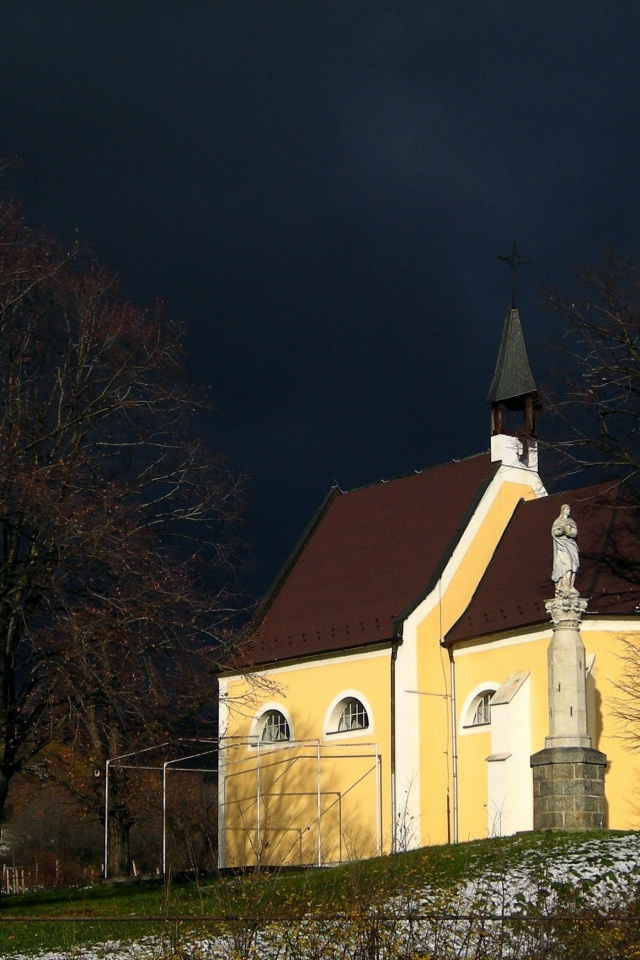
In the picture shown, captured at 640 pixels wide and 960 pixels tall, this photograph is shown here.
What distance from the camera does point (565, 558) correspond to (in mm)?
22562

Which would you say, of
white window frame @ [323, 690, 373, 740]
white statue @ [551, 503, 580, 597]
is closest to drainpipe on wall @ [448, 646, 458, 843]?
white window frame @ [323, 690, 373, 740]

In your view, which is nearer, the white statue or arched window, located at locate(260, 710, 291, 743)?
the white statue

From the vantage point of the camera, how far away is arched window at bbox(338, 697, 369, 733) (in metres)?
28.8

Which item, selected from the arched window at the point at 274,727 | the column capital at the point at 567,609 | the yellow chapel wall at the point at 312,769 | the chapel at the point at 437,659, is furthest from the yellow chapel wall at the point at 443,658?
the column capital at the point at 567,609

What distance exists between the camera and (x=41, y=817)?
50.5 metres

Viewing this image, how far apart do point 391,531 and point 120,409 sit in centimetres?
1168

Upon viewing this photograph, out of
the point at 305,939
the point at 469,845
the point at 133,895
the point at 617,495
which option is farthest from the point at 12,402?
the point at 617,495

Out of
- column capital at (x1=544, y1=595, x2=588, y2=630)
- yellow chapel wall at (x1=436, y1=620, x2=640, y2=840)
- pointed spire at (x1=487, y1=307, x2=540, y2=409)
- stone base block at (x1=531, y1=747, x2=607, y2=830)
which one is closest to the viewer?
stone base block at (x1=531, y1=747, x2=607, y2=830)

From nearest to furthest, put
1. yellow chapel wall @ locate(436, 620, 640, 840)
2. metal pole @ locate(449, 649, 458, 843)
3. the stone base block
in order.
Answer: the stone base block < yellow chapel wall @ locate(436, 620, 640, 840) < metal pole @ locate(449, 649, 458, 843)

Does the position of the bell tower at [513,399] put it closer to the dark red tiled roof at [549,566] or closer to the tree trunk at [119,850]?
the dark red tiled roof at [549,566]

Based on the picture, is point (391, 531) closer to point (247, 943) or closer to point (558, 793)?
point (558, 793)

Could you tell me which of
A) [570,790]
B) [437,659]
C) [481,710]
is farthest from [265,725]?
[570,790]

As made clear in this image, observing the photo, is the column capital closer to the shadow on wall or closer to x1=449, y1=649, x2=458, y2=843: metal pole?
x1=449, y1=649, x2=458, y2=843: metal pole

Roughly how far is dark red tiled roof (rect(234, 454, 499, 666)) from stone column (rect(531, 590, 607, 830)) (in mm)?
6429
